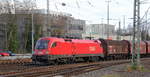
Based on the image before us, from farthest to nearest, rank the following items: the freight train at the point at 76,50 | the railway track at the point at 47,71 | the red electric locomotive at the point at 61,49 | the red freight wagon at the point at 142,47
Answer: the red freight wagon at the point at 142,47, the freight train at the point at 76,50, the red electric locomotive at the point at 61,49, the railway track at the point at 47,71

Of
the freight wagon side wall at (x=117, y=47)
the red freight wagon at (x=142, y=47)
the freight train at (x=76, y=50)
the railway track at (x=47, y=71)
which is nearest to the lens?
the railway track at (x=47, y=71)

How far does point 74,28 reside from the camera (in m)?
89.5

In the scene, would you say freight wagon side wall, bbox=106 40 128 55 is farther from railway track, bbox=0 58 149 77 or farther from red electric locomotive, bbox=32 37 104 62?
railway track, bbox=0 58 149 77

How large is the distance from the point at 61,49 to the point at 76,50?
9.68 ft

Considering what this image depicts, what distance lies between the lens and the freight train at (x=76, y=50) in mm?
26922

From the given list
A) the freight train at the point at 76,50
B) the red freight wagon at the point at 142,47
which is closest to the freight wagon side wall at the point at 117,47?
the freight train at the point at 76,50

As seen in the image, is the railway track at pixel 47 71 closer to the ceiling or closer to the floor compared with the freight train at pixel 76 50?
closer to the floor

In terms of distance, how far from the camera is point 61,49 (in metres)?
28.0

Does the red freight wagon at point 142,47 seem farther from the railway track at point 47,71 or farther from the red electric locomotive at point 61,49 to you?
the railway track at point 47,71

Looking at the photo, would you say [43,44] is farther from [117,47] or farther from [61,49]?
[117,47]

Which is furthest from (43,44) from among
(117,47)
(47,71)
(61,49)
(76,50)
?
(117,47)

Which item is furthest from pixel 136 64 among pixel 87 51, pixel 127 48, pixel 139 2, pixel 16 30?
pixel 16 30

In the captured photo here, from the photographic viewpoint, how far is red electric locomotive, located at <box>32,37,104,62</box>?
1054 inches

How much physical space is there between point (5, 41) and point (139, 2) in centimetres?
4788
